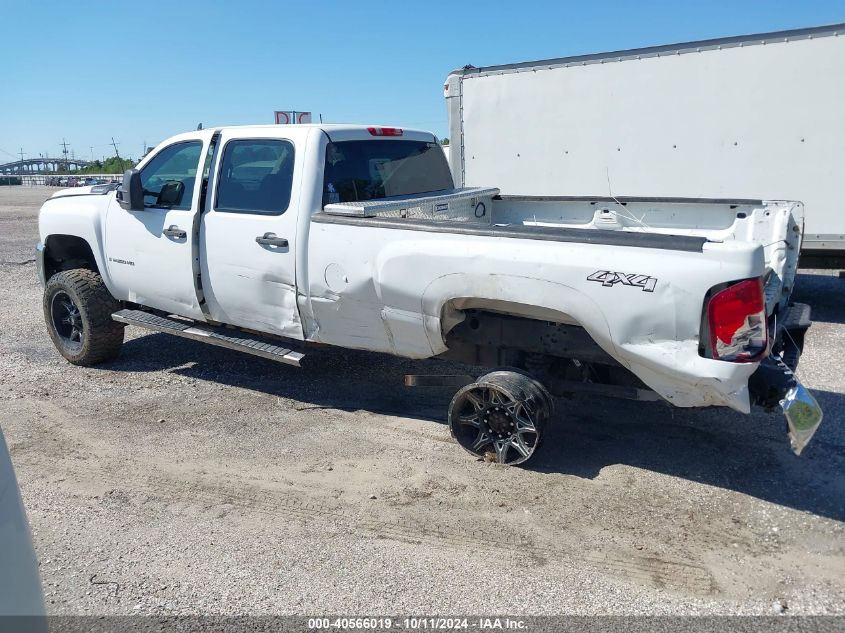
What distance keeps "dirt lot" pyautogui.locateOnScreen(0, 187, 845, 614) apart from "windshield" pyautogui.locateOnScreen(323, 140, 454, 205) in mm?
1623

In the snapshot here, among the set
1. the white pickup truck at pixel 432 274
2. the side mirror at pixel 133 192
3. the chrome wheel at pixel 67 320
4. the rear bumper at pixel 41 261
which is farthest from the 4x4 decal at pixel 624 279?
the rear bumper at pixel 41 261

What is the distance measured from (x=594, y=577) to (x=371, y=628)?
3.55 ft

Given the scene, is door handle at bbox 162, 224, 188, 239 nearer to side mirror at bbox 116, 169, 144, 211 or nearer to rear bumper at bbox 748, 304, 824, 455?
side mirror at bbox 116, 169, 144, 211

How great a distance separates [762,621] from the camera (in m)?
3.08

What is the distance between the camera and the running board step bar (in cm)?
538

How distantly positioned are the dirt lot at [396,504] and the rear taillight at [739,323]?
0.95m

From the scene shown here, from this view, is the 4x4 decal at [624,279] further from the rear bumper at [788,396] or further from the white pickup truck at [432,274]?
the rear bumper at [788,396]

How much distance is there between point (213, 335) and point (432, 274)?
2.27 metres

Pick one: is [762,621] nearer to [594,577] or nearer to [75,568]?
[594,577]

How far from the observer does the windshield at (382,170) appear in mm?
5266

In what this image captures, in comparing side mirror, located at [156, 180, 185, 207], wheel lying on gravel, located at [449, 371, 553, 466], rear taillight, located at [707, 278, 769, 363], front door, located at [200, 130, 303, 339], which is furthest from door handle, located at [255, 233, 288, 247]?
rear taillight, located at [707, 278, 769, 363]

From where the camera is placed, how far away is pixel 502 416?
4531 mm

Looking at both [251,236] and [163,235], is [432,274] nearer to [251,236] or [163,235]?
[251,236]

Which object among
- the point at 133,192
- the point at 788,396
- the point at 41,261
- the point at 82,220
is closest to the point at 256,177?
the point at 133,192
